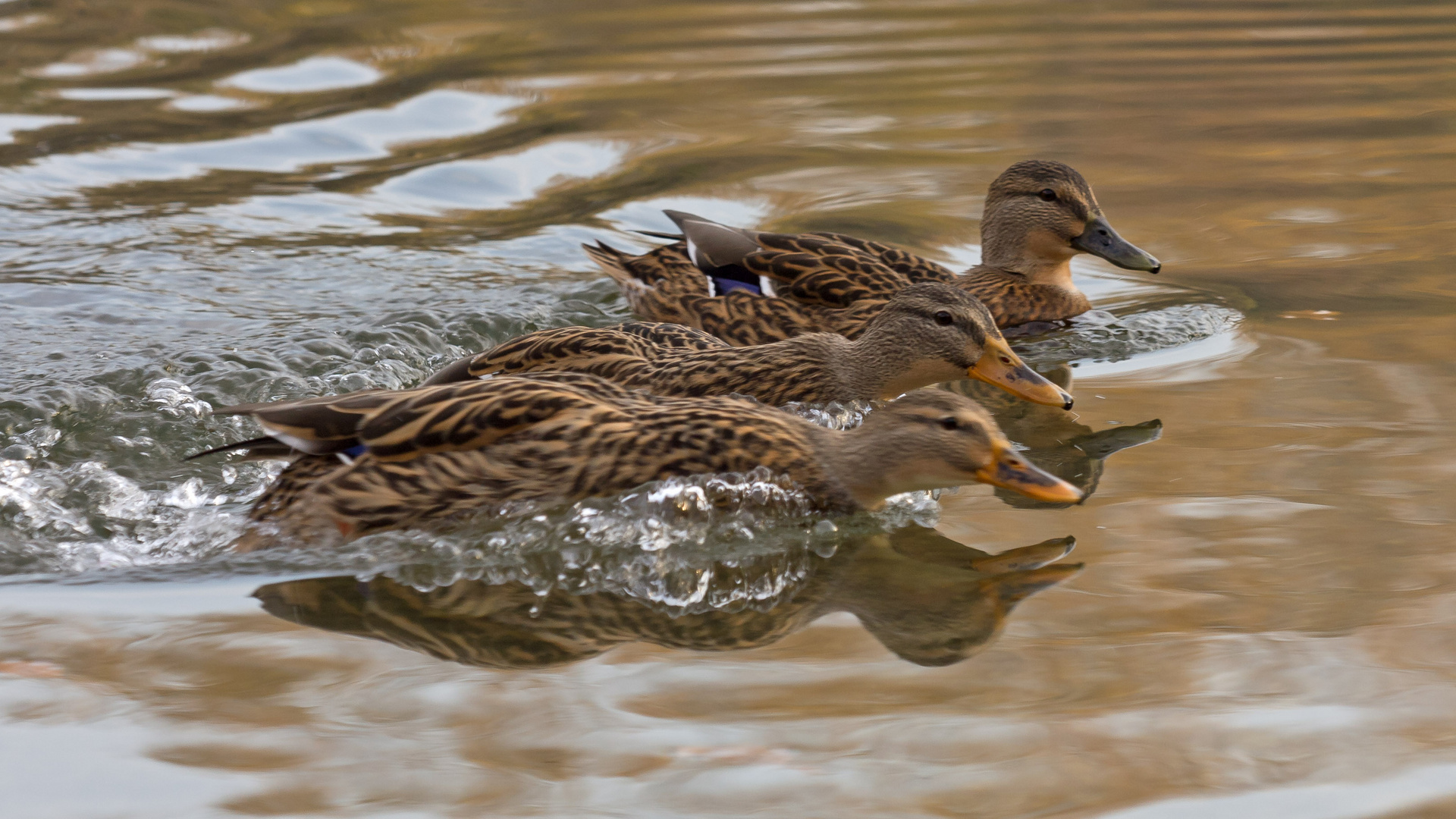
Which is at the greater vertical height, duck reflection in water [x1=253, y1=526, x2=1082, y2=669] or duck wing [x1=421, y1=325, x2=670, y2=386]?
duck wing [x1=421, y1=325, x2=670, y2=386]

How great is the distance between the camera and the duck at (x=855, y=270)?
7.77 metres

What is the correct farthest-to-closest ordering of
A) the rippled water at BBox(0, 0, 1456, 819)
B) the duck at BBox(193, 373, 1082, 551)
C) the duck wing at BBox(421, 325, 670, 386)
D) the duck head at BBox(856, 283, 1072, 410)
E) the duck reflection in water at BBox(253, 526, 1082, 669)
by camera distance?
the duck wing at BBox(421, 325, 670, 386) → the duck head at BBox(856, 283, 1072, 410) → the duck at BBox(193, 373, 1082, 551) → the duck reflection in water at BBox(253, 526, 1082, 669) → the rippled water at BBox(0, 0, 1456, 819)

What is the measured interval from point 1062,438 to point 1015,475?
1.18 metres

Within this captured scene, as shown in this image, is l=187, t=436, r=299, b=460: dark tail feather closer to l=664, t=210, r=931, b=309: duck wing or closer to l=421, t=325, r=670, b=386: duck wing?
l=421, t=325, r=670, b=386: duck wing

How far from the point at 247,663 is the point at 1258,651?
2.68 metres

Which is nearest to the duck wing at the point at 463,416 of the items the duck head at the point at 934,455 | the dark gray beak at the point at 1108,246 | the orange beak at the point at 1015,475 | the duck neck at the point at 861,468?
the duck neck at the point at 861,468

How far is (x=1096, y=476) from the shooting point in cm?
554

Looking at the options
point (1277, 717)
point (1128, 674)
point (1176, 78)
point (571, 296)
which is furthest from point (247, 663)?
point (1176, 78)

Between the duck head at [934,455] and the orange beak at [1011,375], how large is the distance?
1.05m

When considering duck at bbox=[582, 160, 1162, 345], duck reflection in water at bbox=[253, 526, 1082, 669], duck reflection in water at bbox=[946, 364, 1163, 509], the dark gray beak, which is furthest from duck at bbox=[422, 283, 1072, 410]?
duck reflection in water at bbox=[253, 526, 1082, 669]

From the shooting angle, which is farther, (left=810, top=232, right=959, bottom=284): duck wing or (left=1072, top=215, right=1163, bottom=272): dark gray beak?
(left=810, top=232, right=959, bottom=284): duck wing

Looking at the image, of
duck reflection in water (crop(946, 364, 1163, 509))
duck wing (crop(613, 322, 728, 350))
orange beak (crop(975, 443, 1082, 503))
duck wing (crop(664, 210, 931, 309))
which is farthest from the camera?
duck wing (crop(664, 210, 931, 309))

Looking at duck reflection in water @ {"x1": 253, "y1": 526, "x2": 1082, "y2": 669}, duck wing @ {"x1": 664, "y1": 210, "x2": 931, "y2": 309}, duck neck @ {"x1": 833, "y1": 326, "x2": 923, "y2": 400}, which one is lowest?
duck reflection in water @ {"x1": 253, "y1": 526, "x2": 1082, "y2": 669}

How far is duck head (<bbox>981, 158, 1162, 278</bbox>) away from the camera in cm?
795
